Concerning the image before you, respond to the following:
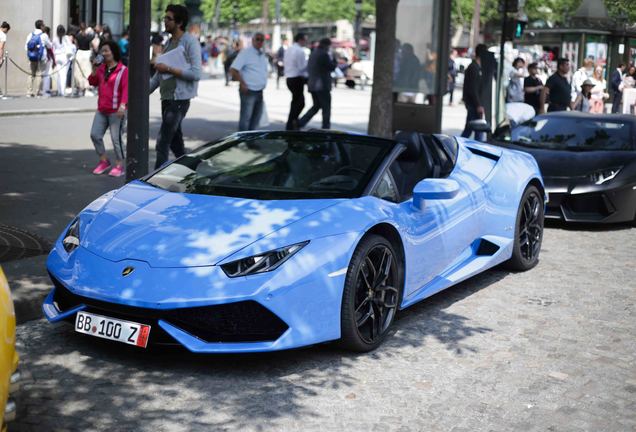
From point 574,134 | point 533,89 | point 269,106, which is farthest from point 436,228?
point 269,106

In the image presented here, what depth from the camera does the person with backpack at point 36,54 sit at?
24.1 meters

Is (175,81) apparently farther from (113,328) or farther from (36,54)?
(36,54)

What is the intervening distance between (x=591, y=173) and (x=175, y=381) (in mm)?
6831

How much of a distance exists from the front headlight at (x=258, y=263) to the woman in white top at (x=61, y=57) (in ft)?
69.8

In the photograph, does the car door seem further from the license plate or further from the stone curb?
the stone curb

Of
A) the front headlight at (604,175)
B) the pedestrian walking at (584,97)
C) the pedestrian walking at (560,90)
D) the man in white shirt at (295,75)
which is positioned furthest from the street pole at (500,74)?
the front headlight at (604,175)

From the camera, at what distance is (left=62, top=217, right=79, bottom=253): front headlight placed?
5.87 meters

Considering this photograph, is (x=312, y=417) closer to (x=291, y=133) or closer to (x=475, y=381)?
(x=475, y=381)

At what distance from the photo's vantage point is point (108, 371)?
5457 millimetres

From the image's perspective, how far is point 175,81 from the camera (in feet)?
38.1

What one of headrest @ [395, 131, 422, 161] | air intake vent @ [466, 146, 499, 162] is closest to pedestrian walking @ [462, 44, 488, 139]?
air intake vent @ [466, 146, 499, 162]

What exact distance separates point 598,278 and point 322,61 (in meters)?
11.1

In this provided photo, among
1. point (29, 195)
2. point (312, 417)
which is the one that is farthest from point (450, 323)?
point (29, 195)

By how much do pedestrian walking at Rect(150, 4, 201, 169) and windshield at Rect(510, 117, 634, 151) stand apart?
3.91 meters
